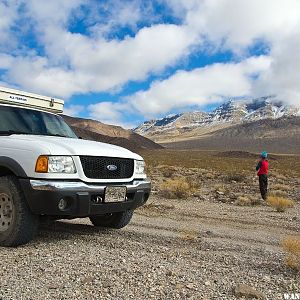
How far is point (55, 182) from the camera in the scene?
512 cm

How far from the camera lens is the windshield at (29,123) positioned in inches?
246

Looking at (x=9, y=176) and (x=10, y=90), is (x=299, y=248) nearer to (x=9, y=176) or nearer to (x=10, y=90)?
(x=9, y=176)

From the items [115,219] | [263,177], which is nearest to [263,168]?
[263,177]

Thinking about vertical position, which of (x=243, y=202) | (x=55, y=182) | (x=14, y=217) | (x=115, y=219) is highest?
(x=55, y=182)

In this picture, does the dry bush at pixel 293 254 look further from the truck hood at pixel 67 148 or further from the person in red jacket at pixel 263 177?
the person in red jacket at pixel 263 177

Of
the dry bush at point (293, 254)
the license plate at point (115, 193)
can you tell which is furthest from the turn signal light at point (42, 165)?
the dry bush at point (293, 254)

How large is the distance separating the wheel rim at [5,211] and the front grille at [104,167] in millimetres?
1093

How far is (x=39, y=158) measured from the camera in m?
5.15

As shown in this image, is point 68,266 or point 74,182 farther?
point 74,182

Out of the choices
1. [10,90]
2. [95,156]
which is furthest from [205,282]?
[10,90]

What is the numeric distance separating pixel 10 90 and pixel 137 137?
548ft

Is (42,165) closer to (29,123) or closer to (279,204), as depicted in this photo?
(29,123)

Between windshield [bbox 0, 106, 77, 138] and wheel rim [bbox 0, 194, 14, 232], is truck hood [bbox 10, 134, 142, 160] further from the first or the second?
wheel rim [bbox 0, 194, 14, 232]

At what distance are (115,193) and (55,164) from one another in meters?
0.95
